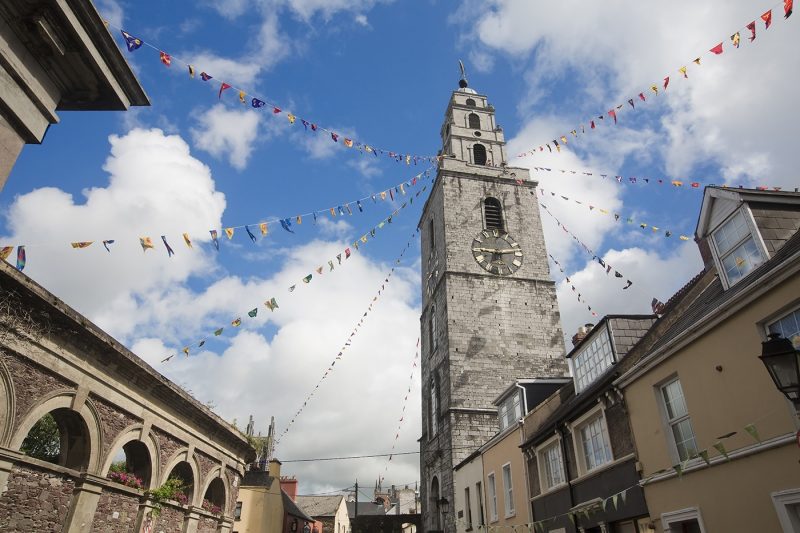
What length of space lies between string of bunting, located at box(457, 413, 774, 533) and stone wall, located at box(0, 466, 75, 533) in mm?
9515

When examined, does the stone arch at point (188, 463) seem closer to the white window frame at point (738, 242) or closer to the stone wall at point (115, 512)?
the stone wall at point (115, 512)

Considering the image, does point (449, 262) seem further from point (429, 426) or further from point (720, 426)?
point (720, 426)

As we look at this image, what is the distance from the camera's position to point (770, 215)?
8578mm

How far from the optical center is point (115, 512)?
1041cm

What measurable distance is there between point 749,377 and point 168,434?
38.8ft

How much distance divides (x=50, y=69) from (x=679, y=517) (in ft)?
33.9

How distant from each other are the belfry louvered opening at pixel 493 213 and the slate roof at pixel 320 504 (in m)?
32.4

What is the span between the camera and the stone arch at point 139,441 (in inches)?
398

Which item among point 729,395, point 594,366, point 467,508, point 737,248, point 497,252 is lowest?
point 467,508

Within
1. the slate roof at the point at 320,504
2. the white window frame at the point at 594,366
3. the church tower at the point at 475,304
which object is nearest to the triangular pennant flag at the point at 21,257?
the white window frame at the point at 594,366

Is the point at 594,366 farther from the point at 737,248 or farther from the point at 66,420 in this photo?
the point at 66,420

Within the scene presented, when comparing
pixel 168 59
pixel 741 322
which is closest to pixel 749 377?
pixel 741 322

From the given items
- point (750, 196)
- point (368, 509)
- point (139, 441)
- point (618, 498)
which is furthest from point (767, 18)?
point (368, 509)

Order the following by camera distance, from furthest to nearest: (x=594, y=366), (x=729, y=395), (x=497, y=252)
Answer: (x=497, y=252) → (x=594, y=366) → (x=729, y=395)
